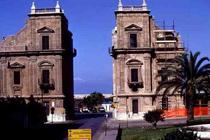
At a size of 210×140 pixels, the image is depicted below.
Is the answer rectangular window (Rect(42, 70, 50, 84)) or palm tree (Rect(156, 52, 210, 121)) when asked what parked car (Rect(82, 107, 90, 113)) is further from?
palm tree (Rect(156, 52, 210, 121))

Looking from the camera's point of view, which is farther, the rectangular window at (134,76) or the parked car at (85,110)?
the parked car at (85,110)

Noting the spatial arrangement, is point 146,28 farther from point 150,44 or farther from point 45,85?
point 45,85

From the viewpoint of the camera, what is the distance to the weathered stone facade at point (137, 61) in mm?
74812

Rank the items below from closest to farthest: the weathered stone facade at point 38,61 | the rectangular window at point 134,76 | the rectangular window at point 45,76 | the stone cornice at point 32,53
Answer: the rectangular window at point 134,76
the stone cornice at point 32,53
the weathered stone facade at point 38,61
the rectangular window at point 45,76

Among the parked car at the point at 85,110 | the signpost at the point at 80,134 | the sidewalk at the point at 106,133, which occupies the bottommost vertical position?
the parked car at the point at 85,110

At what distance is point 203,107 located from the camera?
7656cm

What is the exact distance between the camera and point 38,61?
252ft

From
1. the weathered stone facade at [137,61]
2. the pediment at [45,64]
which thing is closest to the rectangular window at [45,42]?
the pediment at [45,64]

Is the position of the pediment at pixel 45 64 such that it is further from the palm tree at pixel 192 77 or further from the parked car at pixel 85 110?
the parked car at pixel 85 110

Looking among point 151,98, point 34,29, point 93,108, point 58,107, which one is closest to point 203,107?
point 151,98

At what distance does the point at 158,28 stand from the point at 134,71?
24.7ft

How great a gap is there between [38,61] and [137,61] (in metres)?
13.8

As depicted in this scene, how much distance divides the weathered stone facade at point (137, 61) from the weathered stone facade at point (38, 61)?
791cm

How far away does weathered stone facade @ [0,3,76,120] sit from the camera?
76.2 m
